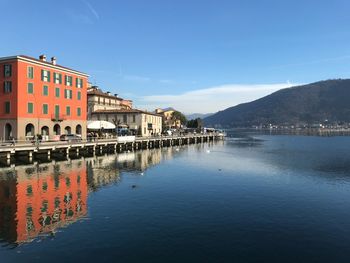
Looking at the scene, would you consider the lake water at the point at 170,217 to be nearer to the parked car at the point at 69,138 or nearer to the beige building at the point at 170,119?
the parked car at the point at 69,138

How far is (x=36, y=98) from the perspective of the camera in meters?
65.2

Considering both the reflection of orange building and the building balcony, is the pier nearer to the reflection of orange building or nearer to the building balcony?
the building balcony

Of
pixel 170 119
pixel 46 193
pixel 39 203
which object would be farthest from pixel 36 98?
pixel 170 119

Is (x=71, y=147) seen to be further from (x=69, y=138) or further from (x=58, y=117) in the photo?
(x=58, y=117)

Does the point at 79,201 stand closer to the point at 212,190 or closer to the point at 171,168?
the point at 212,190

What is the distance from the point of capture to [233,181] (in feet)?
131

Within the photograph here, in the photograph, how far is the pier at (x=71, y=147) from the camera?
52.6 metres

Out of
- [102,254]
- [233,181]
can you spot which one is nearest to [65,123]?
[233,181]

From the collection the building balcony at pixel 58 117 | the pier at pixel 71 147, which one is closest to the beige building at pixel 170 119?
the pier at pixel 71 147

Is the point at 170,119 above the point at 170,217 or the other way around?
above

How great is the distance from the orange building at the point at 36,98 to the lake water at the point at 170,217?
2168 centimetres

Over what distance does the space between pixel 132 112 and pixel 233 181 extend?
2561 inches

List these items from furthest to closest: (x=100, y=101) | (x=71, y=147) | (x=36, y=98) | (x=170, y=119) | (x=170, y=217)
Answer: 1. (x=170, y=119)
2. (x=100, y=101)
3. (x=36, y=98)
4. (x=71, y=147)
5. (x=170, y=217)

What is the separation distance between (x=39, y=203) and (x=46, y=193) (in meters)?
3.80
